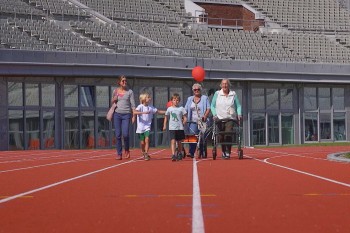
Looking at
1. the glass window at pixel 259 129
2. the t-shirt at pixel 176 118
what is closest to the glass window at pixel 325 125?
the glass window at pixel 259 129

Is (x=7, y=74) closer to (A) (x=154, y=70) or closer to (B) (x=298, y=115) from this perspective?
(A) (x=154, y=70)

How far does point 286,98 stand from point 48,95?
15.1m

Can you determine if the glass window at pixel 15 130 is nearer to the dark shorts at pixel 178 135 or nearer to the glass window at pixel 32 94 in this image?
the glass window at pixel 32 94

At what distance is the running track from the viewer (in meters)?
6.46

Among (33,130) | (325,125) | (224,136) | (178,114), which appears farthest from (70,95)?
(224,136)

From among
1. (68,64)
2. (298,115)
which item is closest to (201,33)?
(298,115)

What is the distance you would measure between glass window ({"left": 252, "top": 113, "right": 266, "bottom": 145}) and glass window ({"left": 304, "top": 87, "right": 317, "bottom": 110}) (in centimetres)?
310

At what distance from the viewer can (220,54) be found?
44.9 m

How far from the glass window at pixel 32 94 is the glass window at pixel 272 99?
14413 millimetres

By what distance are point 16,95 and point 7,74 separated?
1839 mm

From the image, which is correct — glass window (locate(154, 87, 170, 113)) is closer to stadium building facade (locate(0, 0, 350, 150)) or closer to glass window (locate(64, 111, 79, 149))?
stadium building facade (locate(0, 0, 350, 150))

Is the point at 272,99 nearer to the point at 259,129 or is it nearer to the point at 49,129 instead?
the point at 259,129

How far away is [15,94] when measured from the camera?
36.9 meters

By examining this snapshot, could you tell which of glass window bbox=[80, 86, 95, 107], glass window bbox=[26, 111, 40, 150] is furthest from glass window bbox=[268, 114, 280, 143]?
glass window bbox=[26, 111, 40, 150]
